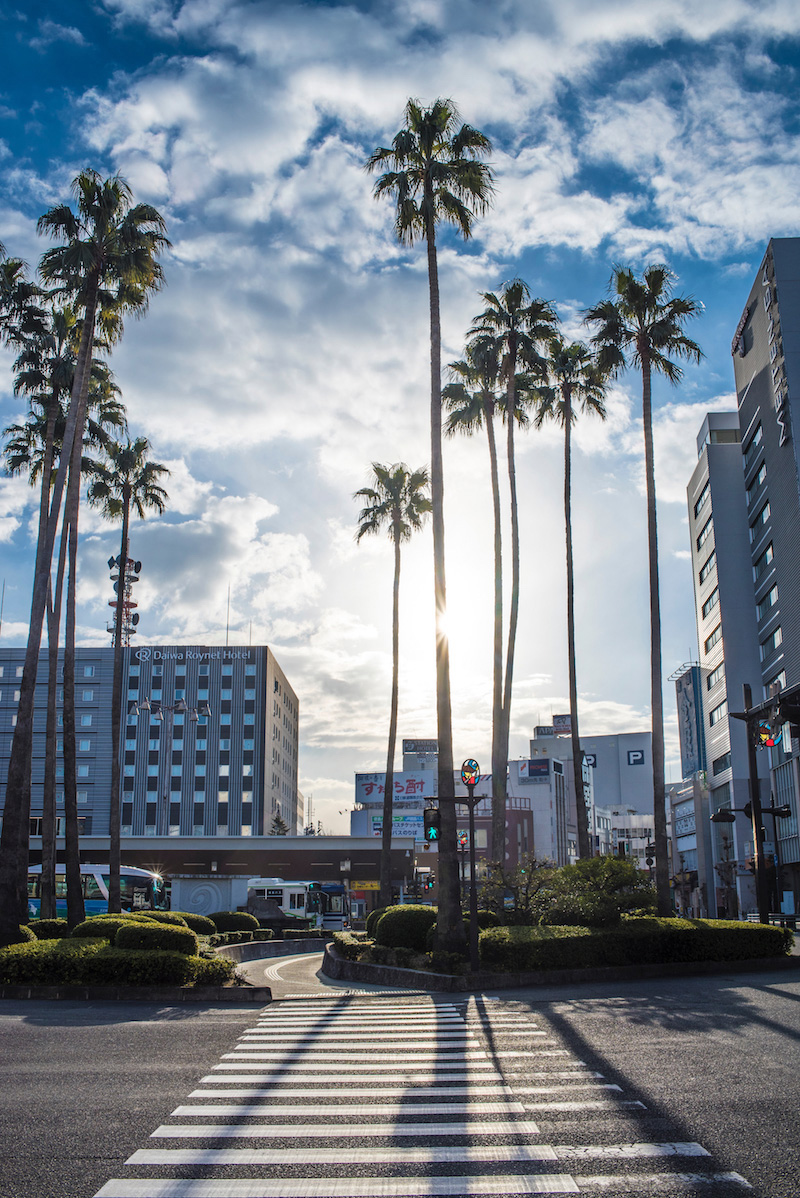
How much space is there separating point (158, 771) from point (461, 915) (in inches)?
3308

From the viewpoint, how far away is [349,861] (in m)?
79.7

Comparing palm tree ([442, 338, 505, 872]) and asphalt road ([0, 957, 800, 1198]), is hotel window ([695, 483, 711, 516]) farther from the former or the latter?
asphalt road ([0, 957, 800, 1198])

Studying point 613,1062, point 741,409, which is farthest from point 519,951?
point 741,409

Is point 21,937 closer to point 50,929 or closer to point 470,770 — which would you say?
point 50,929

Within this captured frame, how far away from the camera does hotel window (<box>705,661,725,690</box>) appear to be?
7689 centimetres

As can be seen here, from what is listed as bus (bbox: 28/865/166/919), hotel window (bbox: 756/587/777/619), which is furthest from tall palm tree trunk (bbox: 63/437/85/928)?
hotel window (bbox: 756/587/777/619)

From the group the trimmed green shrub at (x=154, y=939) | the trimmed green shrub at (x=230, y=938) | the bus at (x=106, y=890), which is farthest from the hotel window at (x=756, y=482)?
the trimmed green shrub at (x=154, y=939)

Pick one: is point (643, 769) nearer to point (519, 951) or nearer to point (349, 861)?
point (349, 861)

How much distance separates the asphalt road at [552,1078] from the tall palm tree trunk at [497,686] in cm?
1398

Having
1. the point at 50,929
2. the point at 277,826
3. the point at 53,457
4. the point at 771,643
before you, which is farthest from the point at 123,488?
the point at 277,826

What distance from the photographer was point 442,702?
23.6m

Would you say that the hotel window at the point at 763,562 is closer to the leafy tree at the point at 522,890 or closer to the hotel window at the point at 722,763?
the hotel window at the point at 722,763

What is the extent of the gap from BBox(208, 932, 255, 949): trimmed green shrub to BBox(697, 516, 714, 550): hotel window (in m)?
56.1

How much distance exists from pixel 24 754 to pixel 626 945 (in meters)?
15.9
